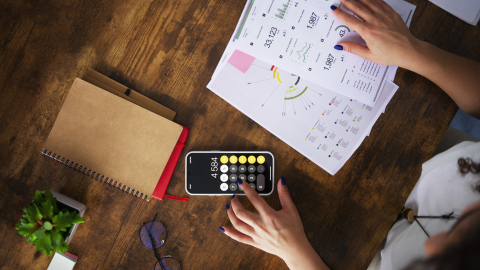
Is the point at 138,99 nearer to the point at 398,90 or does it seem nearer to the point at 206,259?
the point at 206,259

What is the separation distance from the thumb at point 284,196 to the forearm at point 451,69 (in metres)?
0.53

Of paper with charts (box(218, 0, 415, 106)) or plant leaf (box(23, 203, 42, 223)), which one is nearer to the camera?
plant leaf (box(23, 203, 42, 223))

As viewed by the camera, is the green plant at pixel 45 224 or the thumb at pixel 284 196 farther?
the thumb at pixel 284 196

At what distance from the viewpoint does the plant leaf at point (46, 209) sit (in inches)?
25.5

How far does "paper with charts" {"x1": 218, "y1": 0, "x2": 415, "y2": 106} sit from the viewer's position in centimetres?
74

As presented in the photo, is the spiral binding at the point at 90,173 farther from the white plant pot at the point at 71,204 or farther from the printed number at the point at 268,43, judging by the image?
the printed number at the point at 268,43

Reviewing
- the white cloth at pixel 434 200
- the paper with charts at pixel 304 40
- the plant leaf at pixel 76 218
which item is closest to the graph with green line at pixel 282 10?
the paper with charts at pixel 304 40

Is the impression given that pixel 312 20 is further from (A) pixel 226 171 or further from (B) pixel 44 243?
(B) pixel 44 243

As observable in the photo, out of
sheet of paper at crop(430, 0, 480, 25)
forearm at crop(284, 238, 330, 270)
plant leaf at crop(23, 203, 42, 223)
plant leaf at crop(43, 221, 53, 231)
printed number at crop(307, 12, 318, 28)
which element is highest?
sheet of paper at crop(430, 0, 480, 25)

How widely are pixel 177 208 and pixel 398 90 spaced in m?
0.81

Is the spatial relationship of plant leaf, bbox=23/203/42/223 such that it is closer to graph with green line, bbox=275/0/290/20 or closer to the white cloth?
graph with green line, bbox=275/0/290/20

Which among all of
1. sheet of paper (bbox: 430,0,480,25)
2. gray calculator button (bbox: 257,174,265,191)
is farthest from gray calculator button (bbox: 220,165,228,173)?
sheet of paper (bbox: 430,0,480,25)

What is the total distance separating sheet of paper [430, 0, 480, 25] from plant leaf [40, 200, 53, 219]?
4.21 feet

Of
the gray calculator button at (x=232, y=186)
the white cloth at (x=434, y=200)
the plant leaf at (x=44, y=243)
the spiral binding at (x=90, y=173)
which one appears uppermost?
the white cloth at (x=434, y=200)
